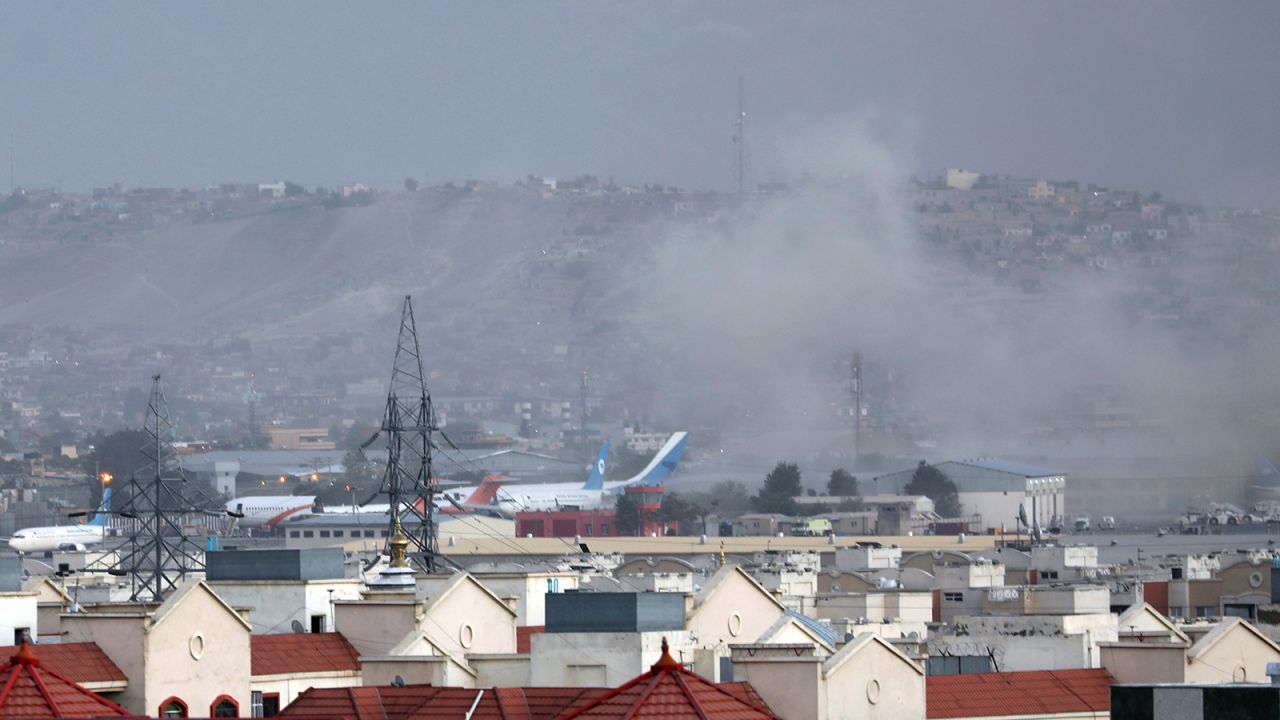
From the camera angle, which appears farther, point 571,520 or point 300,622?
point 571,520

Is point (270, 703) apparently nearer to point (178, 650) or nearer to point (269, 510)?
point (178, 650)

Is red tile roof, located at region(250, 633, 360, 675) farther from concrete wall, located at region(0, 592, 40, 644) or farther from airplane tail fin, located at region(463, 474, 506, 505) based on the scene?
airplane tail fin, located at region(463, 474, 506, 505)

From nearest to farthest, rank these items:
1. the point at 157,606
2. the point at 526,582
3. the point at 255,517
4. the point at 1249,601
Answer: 1. the point at 157,606
2. the point at 526,582
3. the point at 1249,601
4. the point at 255,517

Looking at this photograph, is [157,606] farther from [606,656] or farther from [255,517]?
[255,517]

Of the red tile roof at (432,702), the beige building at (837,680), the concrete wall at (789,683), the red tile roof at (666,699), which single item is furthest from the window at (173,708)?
the red tile roof at (666,699)

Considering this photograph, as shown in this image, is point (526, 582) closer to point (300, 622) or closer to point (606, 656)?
point (300, 622)

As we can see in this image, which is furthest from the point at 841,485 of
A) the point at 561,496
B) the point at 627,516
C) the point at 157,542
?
the point at 157,542

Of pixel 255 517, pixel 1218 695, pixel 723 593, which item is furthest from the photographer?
pixel 255 517

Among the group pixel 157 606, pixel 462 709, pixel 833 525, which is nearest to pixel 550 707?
pixel 462 709
